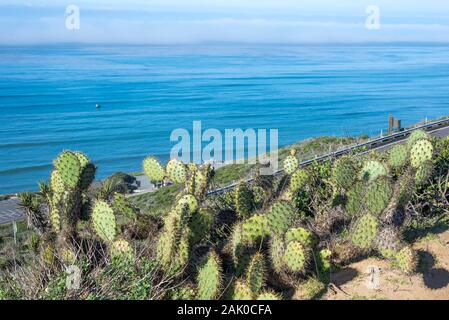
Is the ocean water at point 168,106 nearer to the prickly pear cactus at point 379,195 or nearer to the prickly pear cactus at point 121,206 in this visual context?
the prickly pear cactus at point 121,206

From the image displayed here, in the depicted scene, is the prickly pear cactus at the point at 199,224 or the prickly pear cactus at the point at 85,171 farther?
the prickly pear cactus at the point at 85,171

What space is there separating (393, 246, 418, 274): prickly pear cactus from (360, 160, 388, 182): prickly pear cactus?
1.79m

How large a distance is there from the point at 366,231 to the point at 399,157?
2316 millimetres

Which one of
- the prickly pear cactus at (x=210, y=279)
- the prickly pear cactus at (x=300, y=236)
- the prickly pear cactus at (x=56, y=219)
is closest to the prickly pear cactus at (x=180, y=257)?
the prickly pear cactus at (x=210, y=279)

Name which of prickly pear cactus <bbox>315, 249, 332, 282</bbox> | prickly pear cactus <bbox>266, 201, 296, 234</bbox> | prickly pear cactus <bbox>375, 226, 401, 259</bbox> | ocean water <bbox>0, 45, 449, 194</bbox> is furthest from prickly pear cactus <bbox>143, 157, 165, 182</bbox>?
ocean water <bbox>0, 45, 449, 194</bbox>

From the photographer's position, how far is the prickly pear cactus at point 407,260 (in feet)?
22.9

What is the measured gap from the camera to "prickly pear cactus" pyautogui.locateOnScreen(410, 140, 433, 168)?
8742mm

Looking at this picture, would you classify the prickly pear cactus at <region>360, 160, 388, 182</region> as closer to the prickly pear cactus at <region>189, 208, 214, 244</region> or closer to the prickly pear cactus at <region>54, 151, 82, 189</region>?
the prickly pear cactus at <region>189, 208, 214, 244</region>

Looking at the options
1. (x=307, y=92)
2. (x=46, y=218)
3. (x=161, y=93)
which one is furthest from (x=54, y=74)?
(x=46, y=218)

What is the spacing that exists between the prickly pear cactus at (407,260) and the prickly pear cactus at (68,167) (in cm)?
390

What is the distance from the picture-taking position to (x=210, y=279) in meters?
6.50

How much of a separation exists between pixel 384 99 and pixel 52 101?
45.0 meters

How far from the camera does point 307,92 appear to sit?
94.0 metres

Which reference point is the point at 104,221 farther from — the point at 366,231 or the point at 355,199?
the point at 355,199
